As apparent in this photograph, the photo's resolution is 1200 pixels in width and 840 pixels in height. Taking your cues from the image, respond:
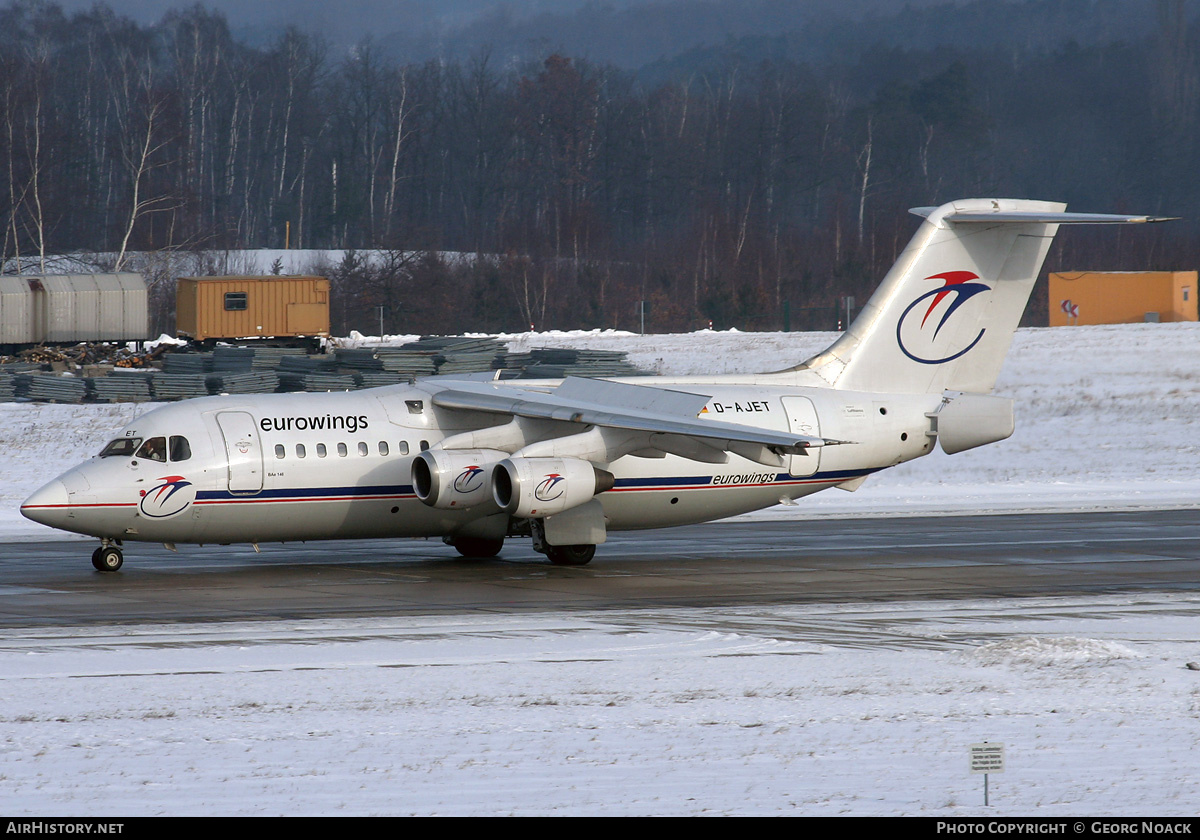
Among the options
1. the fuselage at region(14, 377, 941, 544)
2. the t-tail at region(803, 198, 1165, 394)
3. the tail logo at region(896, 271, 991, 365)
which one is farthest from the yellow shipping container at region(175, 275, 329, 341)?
the tail logo at region(896, 271, 991, 365)

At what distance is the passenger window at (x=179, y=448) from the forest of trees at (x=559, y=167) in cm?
4911

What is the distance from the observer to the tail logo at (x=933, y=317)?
23.7 meters

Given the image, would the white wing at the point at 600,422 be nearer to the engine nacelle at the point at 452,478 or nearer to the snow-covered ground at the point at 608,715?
the engine nacelle at the point at 452,478

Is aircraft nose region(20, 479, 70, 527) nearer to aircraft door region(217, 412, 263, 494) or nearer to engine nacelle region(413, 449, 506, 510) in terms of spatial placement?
aircraft door region(217, 412, 263, 494)

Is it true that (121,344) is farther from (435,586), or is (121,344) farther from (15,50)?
(15,50)

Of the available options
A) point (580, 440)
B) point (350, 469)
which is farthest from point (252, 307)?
point (580, 440)

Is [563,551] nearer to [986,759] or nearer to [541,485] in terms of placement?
[541,485]

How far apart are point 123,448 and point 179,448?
0.77 m

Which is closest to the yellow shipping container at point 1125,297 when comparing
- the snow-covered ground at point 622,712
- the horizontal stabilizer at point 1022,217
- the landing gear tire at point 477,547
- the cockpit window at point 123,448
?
the horizontal stabilizer at point 1022,217

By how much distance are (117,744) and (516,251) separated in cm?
7100

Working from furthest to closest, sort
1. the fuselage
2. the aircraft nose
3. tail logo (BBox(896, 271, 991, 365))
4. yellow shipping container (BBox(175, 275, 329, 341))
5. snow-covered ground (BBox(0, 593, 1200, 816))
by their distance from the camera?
yellow shipping container (BBox(175, 275, 329, 341)), tail logo (BBox(896, 271, 991, 365)), the fuselage, the aircraft nose, snow-covered ground (BBox(0, 593, 1200, 816))

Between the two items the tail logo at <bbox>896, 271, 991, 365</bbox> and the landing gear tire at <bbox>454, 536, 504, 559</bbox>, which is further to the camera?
the tail logo at <bbox>896, 271, 991, 365</bbox>

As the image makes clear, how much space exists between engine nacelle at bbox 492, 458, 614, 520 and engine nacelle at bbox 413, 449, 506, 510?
0.28m

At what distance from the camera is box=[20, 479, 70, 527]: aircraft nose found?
1917 cm
